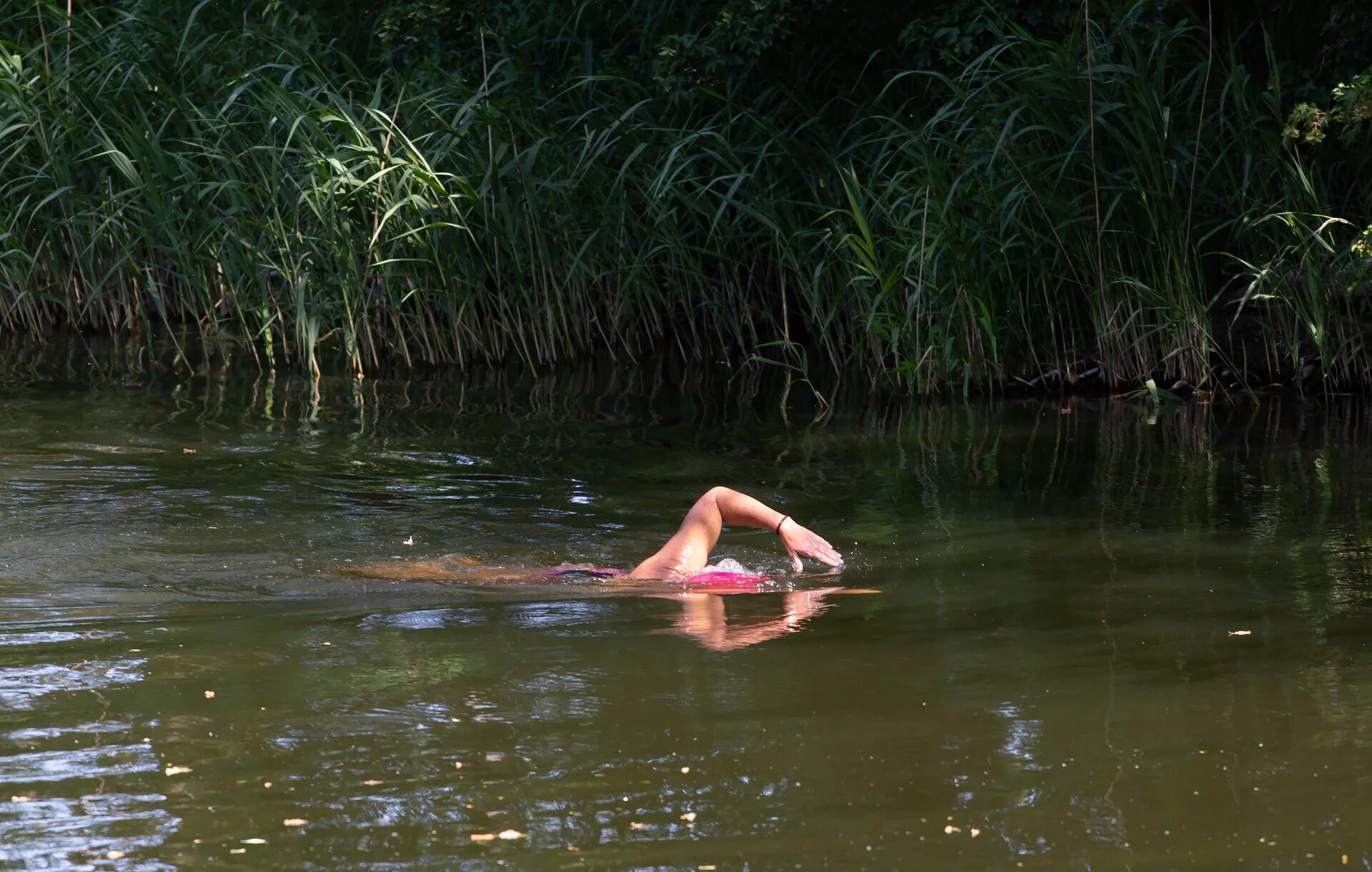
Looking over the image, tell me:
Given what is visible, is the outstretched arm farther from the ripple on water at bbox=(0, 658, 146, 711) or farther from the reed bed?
the reed bed

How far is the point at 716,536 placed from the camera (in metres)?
5.88

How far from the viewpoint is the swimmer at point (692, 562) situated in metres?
5.73

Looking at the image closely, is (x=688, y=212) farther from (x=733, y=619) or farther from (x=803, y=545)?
(x=733, y=619)

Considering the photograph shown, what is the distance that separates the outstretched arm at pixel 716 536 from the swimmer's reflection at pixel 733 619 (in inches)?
6.6

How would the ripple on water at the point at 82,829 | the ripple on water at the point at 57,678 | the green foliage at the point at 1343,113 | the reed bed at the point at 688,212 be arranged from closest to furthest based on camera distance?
the ripple on water at the point at 82,829 → the ripple on water at the point at 57,678 → the green foliage at the point at 1343,113 → the reed bed at the point at 688,212

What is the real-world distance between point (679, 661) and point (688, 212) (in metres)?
6.82

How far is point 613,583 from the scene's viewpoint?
18.7 feet

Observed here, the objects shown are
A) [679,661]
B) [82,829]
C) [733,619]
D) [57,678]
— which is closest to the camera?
[82,829]

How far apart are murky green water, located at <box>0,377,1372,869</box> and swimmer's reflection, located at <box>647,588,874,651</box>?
0.07 ft

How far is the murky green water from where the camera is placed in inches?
128

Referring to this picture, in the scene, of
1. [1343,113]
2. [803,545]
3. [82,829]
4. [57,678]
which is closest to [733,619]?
[803,545]

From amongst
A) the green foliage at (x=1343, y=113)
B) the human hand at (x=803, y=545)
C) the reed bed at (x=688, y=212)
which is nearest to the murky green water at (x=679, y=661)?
the human hand at (x=803, y=545)

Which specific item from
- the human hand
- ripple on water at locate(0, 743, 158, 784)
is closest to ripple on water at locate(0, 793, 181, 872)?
ripple on water at locate(0, 743, 158, 784)

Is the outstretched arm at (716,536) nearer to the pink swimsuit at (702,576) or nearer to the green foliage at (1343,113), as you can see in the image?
the pink swimsuit at (702,576)
